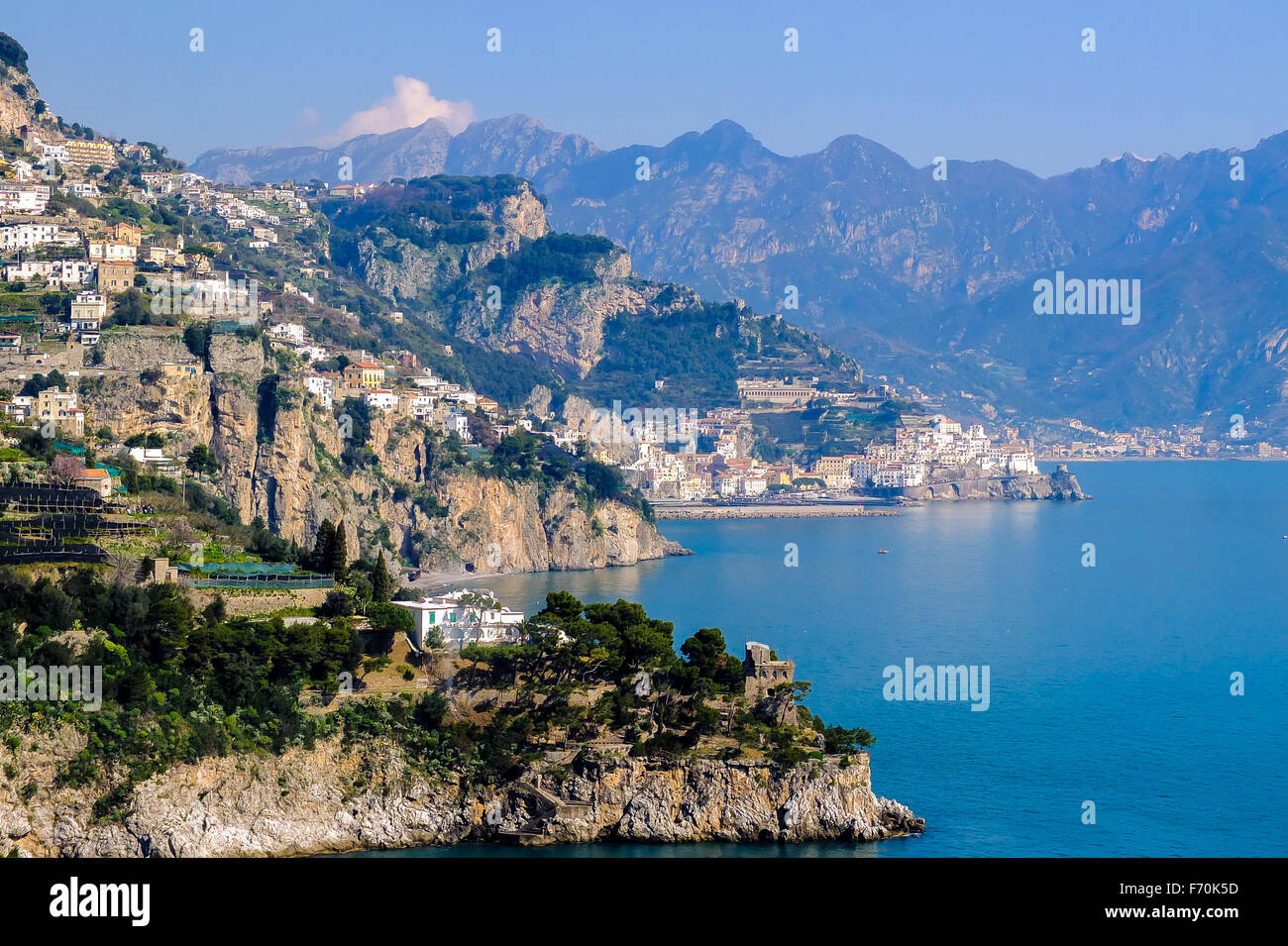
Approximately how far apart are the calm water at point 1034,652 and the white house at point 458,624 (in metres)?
5.74

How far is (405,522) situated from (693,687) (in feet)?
105

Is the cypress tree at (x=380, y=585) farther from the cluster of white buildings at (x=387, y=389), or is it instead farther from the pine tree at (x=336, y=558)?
the cluster of white buildings at (x=387, y=389)

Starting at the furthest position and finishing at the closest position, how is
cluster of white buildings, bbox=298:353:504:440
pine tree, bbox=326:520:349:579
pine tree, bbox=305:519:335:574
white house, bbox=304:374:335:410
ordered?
cluster of white buildings, bbox=298:353:504:440 < white house, bbox=304:374:335:410 < pine tree, bbox=305:519:335:574 < pine tree, bbox=326:520:349:579

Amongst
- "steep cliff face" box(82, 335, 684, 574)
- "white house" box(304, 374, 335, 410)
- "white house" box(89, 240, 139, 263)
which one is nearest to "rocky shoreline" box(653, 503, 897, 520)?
"steep cliff face" box(82, 335, 684, 574)

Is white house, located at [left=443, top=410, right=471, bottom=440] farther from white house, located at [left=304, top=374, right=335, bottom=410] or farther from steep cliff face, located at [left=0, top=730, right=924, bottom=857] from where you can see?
steep cliff face, located at [left=0, top=730, right=924, bottom=857]

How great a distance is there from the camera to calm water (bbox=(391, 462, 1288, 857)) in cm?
2417

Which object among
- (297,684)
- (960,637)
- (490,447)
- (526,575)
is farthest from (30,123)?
(297,684)

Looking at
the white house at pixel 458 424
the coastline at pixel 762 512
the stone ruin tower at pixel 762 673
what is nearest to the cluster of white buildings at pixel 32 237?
the white house at pixel 458 424

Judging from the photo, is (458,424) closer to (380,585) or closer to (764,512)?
(764,512)

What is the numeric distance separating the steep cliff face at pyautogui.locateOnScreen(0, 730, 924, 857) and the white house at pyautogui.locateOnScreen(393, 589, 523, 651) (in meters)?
4.25

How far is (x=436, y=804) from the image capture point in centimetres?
2173

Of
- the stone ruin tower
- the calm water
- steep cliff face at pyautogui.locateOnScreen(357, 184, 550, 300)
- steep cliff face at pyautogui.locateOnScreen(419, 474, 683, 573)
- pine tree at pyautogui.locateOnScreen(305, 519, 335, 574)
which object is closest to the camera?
the calm water

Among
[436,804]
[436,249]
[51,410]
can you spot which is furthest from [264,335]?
[436,249]

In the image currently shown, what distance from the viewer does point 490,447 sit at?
64875mm
